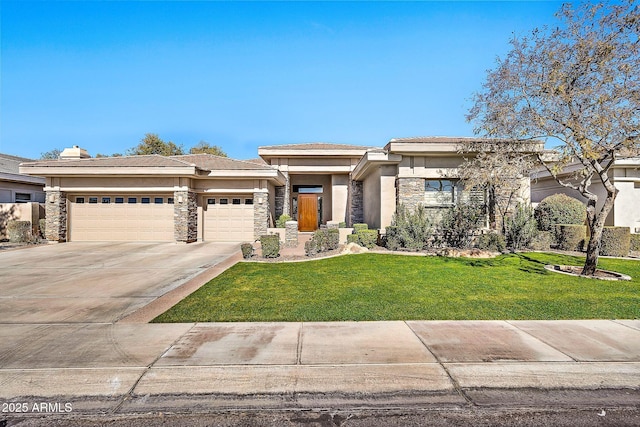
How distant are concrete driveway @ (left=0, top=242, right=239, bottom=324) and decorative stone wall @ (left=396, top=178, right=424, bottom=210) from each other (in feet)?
26.1

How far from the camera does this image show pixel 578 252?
43.4ft

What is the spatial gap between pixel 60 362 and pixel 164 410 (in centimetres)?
194

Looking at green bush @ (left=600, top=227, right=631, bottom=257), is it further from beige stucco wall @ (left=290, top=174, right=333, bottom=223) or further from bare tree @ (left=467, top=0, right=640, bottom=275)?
beige stucco wall @ (left=290, top=174, right=333, bottom=223)

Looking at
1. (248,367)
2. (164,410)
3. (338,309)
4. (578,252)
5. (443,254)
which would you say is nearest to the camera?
(164,410)

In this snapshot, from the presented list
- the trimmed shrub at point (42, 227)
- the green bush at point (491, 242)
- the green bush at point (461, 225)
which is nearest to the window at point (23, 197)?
the trimmed shrub at point (42, 227)

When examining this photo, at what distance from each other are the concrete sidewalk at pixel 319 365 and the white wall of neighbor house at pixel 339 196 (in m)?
17.1

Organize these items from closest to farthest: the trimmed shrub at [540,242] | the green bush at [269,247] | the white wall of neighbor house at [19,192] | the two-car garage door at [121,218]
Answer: the green bush at [269,247] → the trimmed shrub at [540,242] → the two-car garage door at [121,218] → the white wall of neighbor house at [19,192]

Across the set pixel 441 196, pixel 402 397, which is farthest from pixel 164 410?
pixel 441 196

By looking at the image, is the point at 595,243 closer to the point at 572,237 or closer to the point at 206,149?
the point at 572,237

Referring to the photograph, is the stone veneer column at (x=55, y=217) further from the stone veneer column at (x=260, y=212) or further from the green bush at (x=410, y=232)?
the green bush at (x=410, y=232)

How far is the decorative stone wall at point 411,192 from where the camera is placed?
14.6 metres

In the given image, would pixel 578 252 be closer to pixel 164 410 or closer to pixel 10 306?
pixel 164 410

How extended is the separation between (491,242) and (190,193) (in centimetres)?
1449

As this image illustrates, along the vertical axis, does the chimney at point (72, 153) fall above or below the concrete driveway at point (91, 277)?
above
